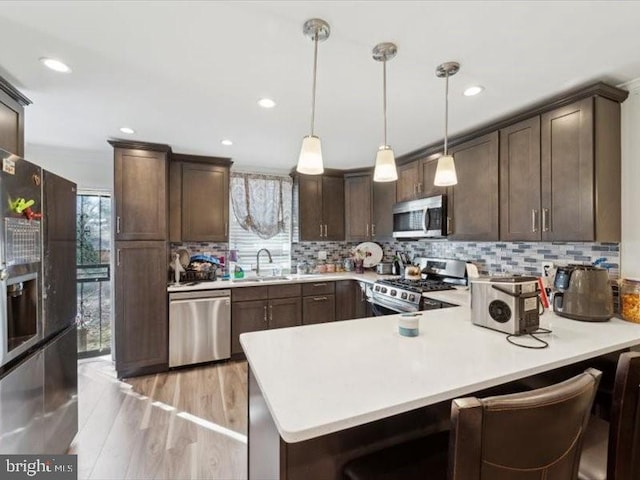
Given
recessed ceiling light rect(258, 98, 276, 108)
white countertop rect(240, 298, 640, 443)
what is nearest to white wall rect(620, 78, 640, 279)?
white countertop rect(240, 298, 640, 443)

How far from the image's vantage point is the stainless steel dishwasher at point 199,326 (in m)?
3.18

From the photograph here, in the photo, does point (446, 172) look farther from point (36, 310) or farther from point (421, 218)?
point (36, 310)

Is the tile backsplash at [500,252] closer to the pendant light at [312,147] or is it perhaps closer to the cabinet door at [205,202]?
the cabinet door at [205,202]

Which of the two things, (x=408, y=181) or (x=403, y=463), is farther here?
(x=408, y=181)

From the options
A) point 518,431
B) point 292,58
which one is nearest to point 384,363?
point 518,431

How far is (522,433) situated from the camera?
0.74 meters

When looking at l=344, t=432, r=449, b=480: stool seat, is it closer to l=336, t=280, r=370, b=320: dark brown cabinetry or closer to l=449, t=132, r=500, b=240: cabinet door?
l=449, t=132, r=500, b=240: cabinet door

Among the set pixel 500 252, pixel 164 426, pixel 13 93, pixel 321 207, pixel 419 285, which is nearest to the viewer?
pixel 13 93

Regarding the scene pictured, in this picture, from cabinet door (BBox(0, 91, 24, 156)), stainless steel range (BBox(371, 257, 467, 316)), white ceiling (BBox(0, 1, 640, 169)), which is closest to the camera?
white ceiling (BBox(0, 1, 640, 169))

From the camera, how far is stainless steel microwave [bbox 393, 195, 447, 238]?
117 inches

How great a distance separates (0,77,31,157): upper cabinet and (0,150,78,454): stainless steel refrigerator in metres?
0.43

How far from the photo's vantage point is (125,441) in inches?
82.4

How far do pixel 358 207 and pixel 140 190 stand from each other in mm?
2592

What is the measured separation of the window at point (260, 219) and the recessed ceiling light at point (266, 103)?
186 centimetres
